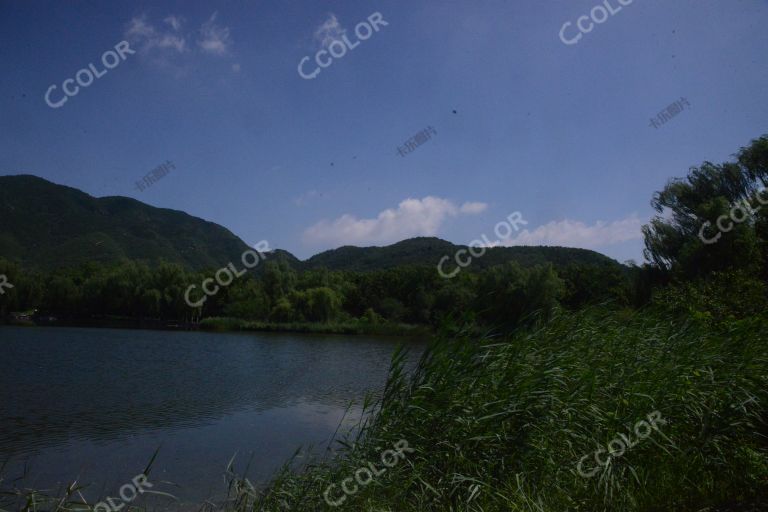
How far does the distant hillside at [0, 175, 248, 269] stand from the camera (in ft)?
311

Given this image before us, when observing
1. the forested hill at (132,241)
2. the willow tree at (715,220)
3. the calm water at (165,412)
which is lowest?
the willow tree at (715,220)

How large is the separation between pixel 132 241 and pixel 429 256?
6153cm

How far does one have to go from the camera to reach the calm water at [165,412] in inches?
383

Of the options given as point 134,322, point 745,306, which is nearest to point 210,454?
point 745,306

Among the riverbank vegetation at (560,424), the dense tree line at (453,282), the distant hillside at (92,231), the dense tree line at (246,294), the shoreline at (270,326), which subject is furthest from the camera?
the distant hillside at (92,231)

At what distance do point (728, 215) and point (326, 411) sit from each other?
19.7 metres

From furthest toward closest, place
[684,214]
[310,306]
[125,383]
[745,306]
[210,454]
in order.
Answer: [310,306]
[684,214]
[125,383]
[745,306]
[210,454]

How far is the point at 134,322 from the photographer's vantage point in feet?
218

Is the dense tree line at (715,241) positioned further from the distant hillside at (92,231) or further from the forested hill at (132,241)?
the distant hillside at (92,231)

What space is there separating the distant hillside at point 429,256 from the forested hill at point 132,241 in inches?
7.1

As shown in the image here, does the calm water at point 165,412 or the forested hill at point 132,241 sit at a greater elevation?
the forested hill at point 132,241

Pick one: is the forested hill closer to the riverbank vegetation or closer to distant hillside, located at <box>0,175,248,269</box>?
distant hillside, located at <box>0,175,248,269</box>

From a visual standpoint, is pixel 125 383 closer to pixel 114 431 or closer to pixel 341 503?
pixel 114 431

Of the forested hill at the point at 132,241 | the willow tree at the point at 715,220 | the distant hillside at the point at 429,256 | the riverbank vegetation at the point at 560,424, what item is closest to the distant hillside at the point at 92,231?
the forested hill at the point at 132,241
